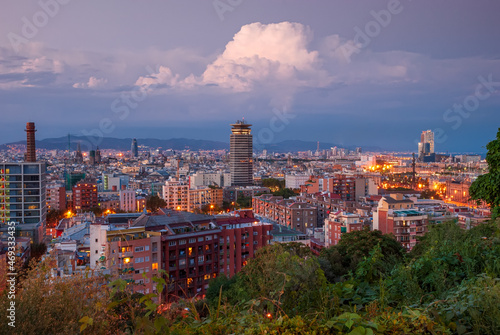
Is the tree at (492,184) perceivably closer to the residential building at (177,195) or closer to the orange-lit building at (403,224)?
the orange-lit building at (403,224)

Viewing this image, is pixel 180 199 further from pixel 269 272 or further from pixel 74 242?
pixel 269 272

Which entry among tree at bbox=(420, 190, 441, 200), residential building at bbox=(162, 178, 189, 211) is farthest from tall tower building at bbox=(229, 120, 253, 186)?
tree at bbox=(420, 190, 441, 200)

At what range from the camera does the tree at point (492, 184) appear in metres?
4.01

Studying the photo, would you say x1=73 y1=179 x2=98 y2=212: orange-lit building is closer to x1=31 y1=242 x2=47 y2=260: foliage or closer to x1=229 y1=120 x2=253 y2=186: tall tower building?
x1=229 y1=120 x2=253 y2=186: tall tower building

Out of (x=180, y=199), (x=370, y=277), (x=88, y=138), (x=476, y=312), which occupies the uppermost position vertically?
(x=88, y=138)

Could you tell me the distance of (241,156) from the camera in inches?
1543

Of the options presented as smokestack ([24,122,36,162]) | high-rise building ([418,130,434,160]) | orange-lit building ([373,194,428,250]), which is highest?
high-rise building ([418,130,434,160])

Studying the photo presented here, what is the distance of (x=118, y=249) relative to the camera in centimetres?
847

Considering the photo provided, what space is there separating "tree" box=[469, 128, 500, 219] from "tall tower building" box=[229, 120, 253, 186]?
34537mm

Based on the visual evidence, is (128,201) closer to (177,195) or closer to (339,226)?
(177,195)

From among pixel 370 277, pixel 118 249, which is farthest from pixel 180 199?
pixel 370 277

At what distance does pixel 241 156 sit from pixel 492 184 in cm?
3532

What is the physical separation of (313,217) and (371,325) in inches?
723

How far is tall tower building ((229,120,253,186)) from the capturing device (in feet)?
127
